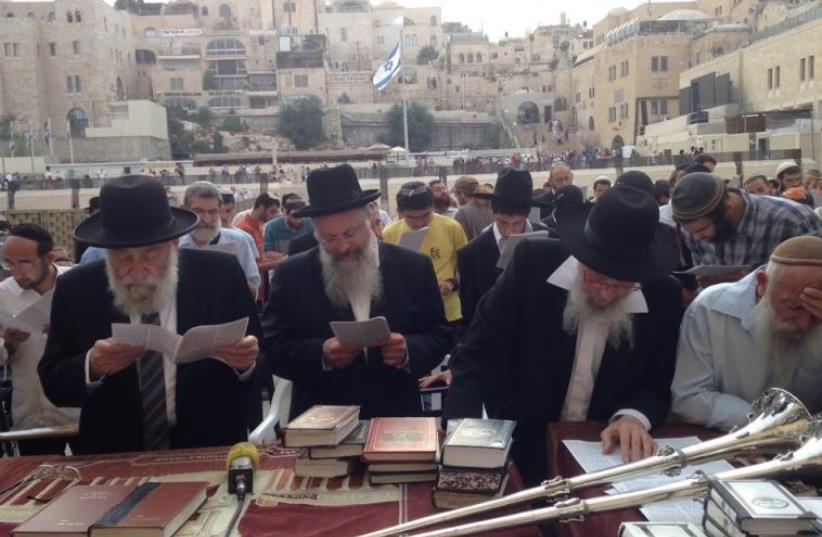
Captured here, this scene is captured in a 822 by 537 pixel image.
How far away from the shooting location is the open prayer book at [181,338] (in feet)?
8.76

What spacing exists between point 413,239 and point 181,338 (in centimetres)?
382

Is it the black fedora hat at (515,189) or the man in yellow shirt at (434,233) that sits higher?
the black fedora hat at (515,189)

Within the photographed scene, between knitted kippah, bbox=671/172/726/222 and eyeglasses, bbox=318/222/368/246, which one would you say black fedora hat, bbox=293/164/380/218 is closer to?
eyeglasses, bbox=318/222/368/246

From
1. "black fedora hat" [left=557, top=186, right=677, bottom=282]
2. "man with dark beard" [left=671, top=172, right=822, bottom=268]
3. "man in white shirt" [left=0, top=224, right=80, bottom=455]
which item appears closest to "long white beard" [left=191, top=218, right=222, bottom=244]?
"man in white shirt" [left=0, top=224, right=80, bottom=455]

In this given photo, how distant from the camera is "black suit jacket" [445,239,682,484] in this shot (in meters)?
2.96

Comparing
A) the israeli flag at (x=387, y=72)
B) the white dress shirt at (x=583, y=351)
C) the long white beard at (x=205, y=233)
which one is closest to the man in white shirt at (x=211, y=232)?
the long white beard at (x=205, y=233)

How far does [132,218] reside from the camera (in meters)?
3.04

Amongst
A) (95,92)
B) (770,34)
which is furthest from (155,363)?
(95,92)

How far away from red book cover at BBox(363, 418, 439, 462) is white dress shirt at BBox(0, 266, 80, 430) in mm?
2420

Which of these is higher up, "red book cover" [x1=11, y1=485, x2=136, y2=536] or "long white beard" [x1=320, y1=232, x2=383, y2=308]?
"long white beard" [x1=320, y1=232, x2=383, y2=308]

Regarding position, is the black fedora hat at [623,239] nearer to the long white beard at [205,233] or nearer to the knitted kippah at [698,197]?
the knitted kippah at [698,197]

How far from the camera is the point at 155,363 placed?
10.2 ft

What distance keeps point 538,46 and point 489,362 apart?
99.0 meters

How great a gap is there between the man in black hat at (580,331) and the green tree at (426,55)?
331 feet
